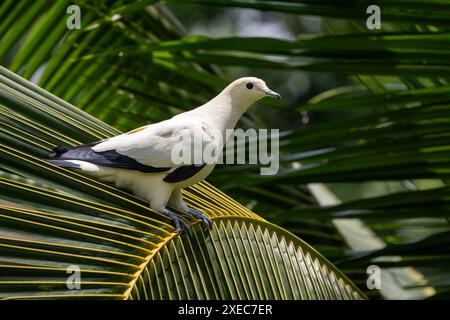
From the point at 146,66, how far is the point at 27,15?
0.86 m

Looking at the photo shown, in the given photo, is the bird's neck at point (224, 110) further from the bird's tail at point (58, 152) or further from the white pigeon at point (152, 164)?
the bird's tail at point (58, 152)

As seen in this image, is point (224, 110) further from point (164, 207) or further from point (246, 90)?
point (164, 207)

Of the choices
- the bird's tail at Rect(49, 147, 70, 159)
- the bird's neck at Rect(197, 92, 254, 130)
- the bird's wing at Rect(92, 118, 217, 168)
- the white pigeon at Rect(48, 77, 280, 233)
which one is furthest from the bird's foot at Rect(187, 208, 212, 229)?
the bird's tail at Rect(49, 147, 70, 159)

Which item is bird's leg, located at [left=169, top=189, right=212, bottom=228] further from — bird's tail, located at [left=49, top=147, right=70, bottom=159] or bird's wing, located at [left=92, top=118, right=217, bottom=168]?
bird's tail, located at [left=49, top=147, right=70, bottom=159]

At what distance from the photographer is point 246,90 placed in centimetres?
244

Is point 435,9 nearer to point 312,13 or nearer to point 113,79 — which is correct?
point 312,13

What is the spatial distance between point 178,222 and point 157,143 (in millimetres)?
272

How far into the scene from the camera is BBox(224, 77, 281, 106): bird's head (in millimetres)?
2416

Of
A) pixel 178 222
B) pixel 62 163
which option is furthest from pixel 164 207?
pixel 62 163

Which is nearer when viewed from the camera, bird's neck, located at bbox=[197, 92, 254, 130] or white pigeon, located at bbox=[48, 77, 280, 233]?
white pigeon, located at bbox=[48, 77, 280, 233]

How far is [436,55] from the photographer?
101 inches

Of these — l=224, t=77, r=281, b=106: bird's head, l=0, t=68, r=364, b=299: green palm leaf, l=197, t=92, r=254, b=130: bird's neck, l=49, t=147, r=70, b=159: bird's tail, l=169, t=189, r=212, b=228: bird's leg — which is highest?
l=224, t=77, r=281, b=106: bird's head

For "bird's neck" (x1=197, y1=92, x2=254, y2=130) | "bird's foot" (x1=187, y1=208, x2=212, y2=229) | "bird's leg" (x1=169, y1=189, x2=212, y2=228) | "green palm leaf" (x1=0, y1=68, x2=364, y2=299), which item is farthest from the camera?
"bird's neck" (x1=197, y1=92, x2=254, y2=130)

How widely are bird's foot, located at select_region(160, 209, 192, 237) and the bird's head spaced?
498mm
